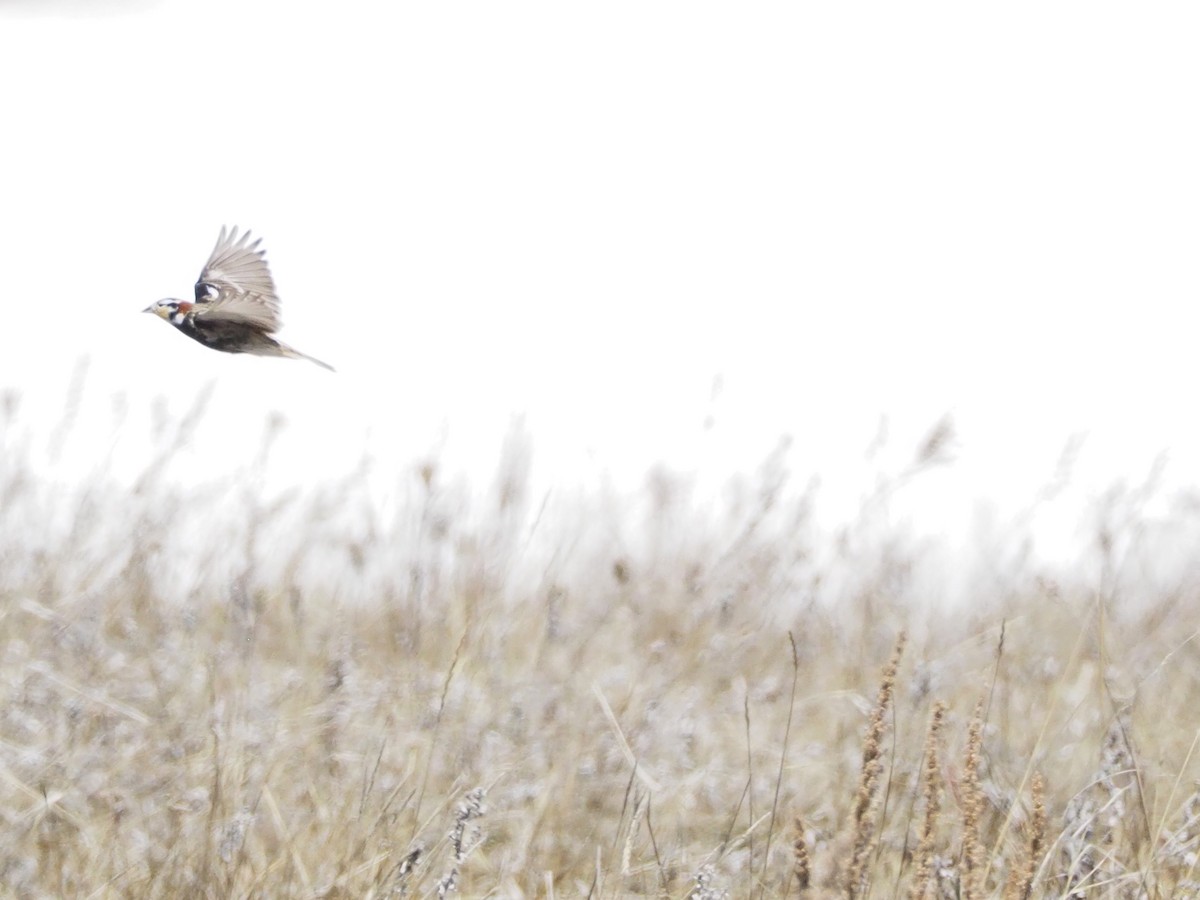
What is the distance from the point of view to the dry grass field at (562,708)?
227 cm

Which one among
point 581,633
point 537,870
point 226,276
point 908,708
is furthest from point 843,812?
point 226,276

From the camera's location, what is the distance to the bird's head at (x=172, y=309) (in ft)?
8.02

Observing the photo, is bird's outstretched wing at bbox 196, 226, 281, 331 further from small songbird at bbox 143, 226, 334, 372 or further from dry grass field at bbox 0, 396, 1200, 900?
dry grass field at bbox 0, 396, 1200, 900

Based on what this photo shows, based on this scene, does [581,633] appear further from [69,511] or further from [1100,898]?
[1100,898]

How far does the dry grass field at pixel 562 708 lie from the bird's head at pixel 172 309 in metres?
0.74

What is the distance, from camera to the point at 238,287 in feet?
8.65

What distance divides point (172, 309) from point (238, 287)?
0.20 metres

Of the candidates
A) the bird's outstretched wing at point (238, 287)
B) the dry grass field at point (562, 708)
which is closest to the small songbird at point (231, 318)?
the bird's outstretched wing at point (238, 287)

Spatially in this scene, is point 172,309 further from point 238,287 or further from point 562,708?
point 562,708

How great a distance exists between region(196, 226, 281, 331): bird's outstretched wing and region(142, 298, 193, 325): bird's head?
3 cm

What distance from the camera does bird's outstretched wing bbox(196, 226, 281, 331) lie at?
8.00 feet

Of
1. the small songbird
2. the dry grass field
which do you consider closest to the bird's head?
the small songbird

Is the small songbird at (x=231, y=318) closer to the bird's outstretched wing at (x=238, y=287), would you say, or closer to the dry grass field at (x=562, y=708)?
the bird's outstretched wing at (x=238, y=287)

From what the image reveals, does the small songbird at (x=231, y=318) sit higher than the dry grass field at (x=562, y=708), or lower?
higher
